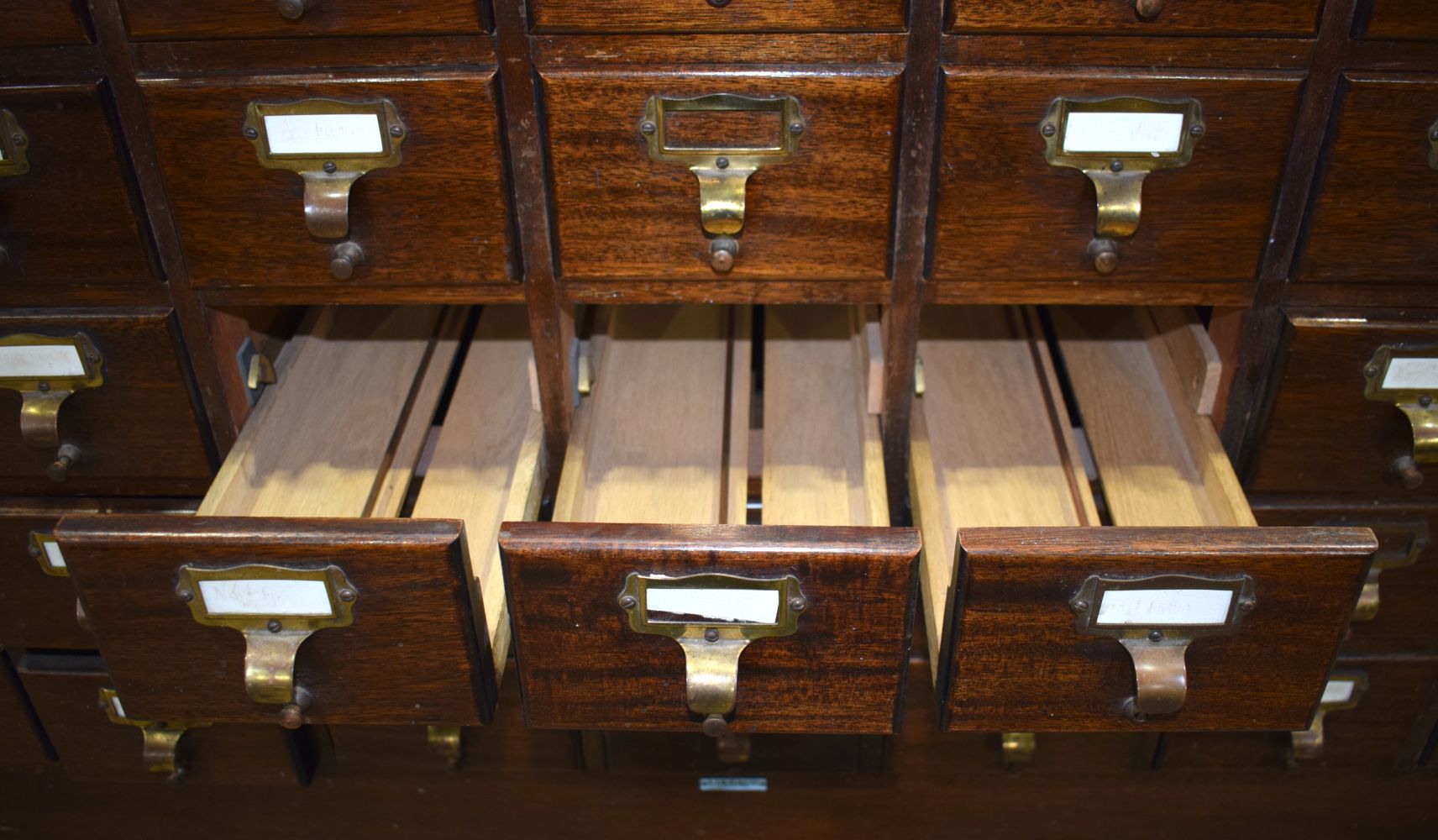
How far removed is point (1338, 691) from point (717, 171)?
2.73ft

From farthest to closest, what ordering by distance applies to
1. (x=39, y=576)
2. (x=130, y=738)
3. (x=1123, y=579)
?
(x=130, y=738)
(x=39, y=576)
(x=1123, y=579)

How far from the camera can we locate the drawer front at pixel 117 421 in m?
1.05

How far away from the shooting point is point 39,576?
3.91ft

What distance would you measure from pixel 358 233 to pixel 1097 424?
2.32 ft

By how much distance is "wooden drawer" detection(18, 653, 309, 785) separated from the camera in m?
1.24

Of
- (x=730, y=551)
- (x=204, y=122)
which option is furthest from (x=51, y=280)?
(x=730, y=551)

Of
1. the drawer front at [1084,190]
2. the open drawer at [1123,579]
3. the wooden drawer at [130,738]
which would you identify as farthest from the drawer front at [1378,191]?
the wooden drawer at [130,738]

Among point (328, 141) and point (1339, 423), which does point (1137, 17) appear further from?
point (328, 141)

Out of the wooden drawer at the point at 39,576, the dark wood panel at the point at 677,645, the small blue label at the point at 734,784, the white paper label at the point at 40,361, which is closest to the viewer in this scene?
the dark wood panel at the point at 677,645

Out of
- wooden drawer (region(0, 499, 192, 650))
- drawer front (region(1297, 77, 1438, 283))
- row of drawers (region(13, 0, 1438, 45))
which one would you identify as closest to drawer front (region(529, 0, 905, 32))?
row of drawers (region(13, 0, 1438, 45))

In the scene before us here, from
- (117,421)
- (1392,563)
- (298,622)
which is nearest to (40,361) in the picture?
(117,421)

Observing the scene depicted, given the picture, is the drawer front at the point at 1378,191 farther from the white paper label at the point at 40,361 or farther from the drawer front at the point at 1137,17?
the white paper label at the point at 40,361

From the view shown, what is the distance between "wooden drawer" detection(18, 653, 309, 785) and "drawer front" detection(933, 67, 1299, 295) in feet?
2.73

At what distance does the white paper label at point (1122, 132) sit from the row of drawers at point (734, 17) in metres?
0.06
